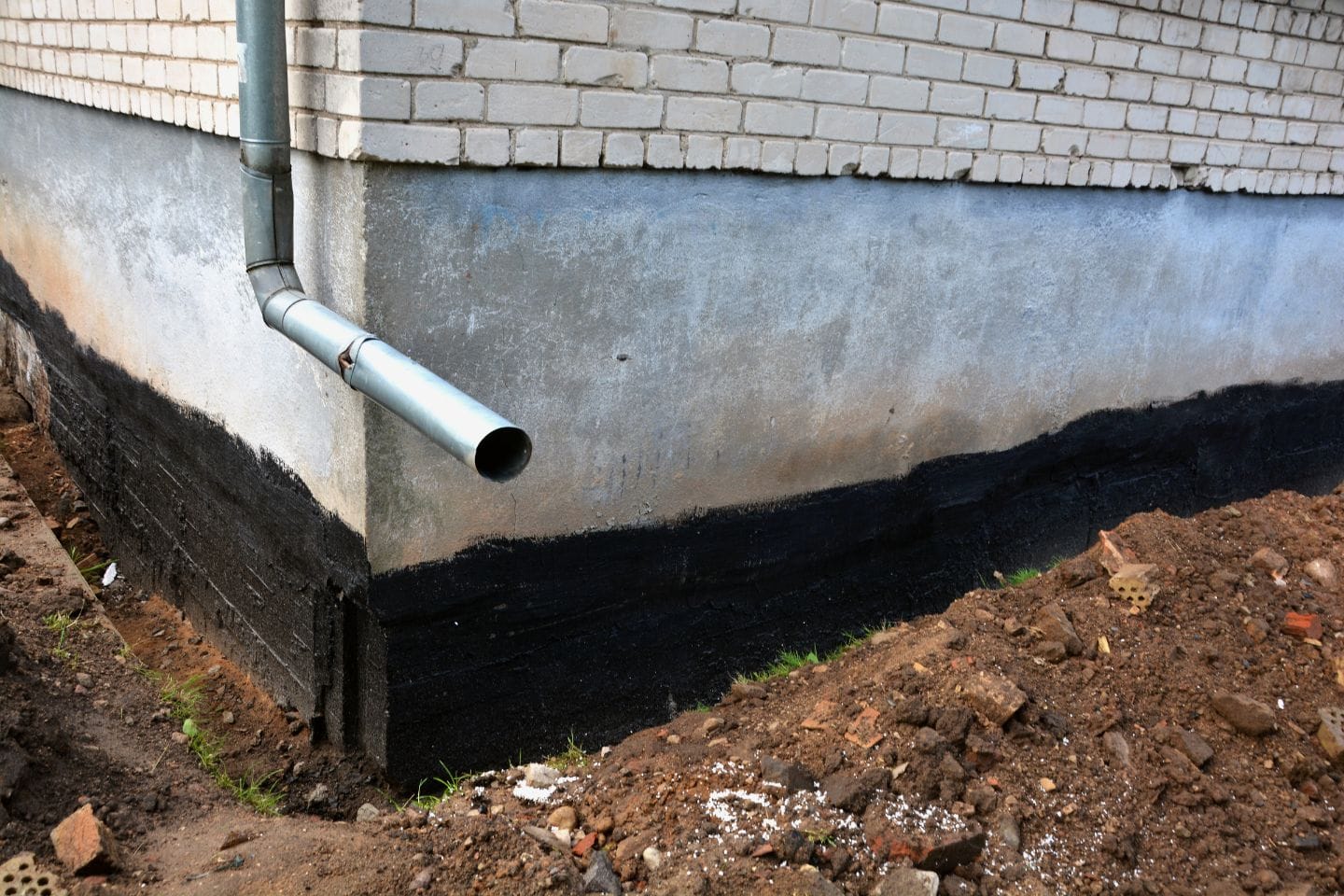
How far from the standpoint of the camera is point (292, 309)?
267cm

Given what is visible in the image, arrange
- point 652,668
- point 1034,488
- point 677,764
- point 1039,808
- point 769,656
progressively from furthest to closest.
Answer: point 1034,488
point 769,656
point 652,668
point 677,764
point 1039,808

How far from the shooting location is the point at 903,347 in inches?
160

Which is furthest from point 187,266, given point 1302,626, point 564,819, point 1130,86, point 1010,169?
point 1302,626

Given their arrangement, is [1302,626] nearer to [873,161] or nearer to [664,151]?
[873,161]

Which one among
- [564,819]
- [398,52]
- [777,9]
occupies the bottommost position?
[564,819]

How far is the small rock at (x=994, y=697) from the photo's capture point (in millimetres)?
3105

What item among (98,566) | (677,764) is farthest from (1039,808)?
(98,566)

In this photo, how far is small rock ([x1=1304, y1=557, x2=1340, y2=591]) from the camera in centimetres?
428

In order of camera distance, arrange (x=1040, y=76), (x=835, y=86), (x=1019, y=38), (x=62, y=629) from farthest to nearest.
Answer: (x=1040, y=76)
(x=1019, y=38)
(x=62, y=629)
(x=835, y=86)

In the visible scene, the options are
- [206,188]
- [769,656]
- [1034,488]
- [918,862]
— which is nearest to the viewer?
[918,862]

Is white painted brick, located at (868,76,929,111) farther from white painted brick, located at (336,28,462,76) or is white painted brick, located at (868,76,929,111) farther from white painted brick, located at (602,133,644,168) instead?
white painted brick, located at (336,28,462,76)

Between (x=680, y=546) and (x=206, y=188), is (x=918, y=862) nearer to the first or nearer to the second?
(x=680, y=546)

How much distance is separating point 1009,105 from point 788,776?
2.76m

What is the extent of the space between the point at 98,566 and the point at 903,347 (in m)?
3.96
